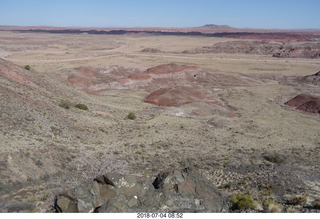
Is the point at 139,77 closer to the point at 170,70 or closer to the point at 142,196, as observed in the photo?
the point at 170,70

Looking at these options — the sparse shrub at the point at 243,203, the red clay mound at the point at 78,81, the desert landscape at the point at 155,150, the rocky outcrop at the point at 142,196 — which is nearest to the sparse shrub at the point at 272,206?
the desert landscape at the point at 155,150

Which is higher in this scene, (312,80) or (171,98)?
(171,98)

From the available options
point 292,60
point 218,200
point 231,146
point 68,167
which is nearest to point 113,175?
point 218,200

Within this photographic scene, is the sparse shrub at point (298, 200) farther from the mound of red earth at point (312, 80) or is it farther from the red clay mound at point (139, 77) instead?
the mound of red earth at point (312, 80)

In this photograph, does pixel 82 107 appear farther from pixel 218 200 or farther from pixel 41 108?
pixel 218 200

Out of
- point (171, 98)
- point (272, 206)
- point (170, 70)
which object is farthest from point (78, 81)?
point (272, 206)

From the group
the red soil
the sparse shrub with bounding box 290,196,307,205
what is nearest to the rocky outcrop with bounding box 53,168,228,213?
the sparse shrub with bounding box 290,196,307,205
